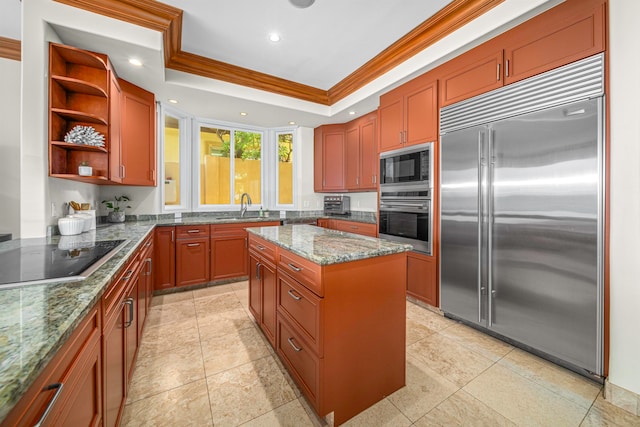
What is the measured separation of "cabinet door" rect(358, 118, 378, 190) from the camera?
3934mm

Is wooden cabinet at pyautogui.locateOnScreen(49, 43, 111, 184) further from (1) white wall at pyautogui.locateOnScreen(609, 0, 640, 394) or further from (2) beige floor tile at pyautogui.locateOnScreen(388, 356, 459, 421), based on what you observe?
(1) white wall at pyautogui.locateOnScreen(609, 0, 640, 394)

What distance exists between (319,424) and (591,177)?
7.23 feet

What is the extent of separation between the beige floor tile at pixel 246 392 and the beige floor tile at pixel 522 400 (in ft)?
3.95

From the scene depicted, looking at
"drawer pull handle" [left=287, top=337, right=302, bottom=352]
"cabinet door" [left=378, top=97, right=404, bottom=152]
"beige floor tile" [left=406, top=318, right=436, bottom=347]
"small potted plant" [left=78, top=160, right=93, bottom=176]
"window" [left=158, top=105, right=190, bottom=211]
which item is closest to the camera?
"drawer pull handle" [left=287, top=337, right=302, bottom=352]

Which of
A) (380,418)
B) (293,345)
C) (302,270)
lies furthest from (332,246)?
(380,418)

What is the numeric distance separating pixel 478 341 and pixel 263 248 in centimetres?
196

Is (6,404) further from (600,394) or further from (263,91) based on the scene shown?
(263,91)

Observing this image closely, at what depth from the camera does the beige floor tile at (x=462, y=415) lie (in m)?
1.42

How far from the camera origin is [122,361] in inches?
54.4

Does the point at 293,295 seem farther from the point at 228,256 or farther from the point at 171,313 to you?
the point at 228,256

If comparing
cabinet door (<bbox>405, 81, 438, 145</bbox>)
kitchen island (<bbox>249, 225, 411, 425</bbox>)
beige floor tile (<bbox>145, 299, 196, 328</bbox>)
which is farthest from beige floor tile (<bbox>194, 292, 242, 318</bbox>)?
cabinet door (<bbox>405, 81, 438, 145</bbox>)

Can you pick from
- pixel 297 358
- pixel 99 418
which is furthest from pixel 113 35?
pixel 297 358

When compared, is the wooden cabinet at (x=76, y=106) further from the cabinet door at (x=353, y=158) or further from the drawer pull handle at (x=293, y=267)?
the cabinet door at (x=353, y=158)

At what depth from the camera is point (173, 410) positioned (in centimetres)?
151
